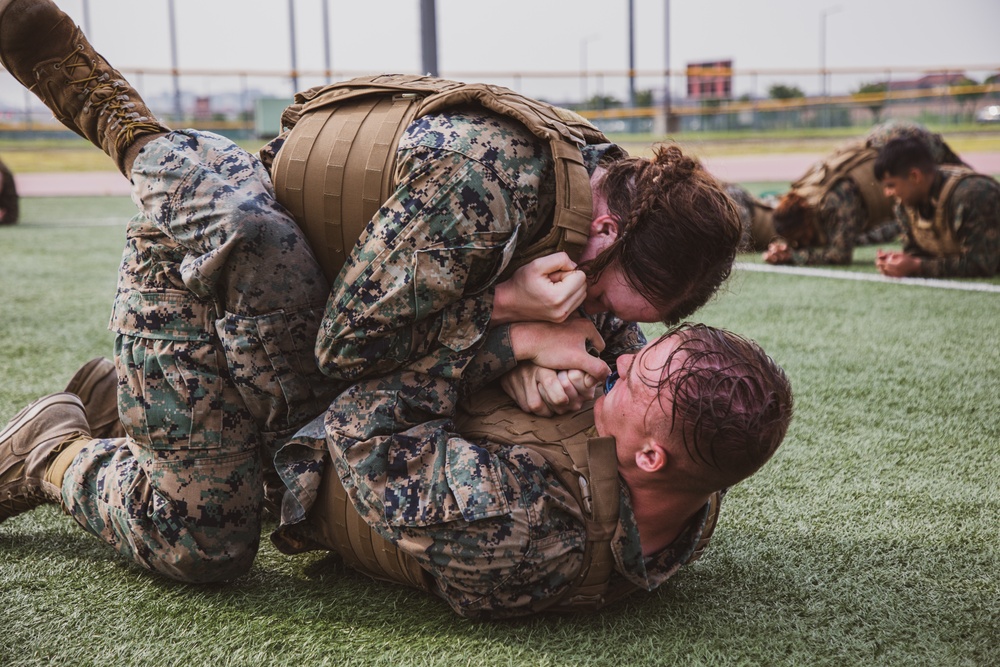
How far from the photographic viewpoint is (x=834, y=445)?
264cm

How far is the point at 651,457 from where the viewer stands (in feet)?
5.34

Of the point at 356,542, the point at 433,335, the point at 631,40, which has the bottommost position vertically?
the point at 356,542

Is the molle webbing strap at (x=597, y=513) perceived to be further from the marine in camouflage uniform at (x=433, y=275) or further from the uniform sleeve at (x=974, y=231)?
the uniform sleeve at (x=974, y=231)

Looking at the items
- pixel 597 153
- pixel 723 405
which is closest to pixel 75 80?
pixel 597 153

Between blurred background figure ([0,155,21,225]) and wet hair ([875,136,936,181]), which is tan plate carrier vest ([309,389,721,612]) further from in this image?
blurred background figure ([0,155,21,225])

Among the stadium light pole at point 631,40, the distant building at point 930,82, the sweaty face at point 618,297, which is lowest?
the sweaty face at point 618,297

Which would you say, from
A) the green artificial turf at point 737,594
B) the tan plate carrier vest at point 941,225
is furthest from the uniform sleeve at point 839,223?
the green artificial turf at point 737,594

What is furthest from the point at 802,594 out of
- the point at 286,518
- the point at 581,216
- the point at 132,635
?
the point at 132,635

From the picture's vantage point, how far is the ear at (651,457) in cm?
161

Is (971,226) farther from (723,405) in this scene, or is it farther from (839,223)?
(723,405)

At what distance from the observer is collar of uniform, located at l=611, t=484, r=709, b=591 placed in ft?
5.46

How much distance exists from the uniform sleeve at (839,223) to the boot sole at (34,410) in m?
5.22

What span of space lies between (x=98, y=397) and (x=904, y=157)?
15.5ft

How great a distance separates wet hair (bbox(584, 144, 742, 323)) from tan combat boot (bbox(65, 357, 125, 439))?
4.66 ft
